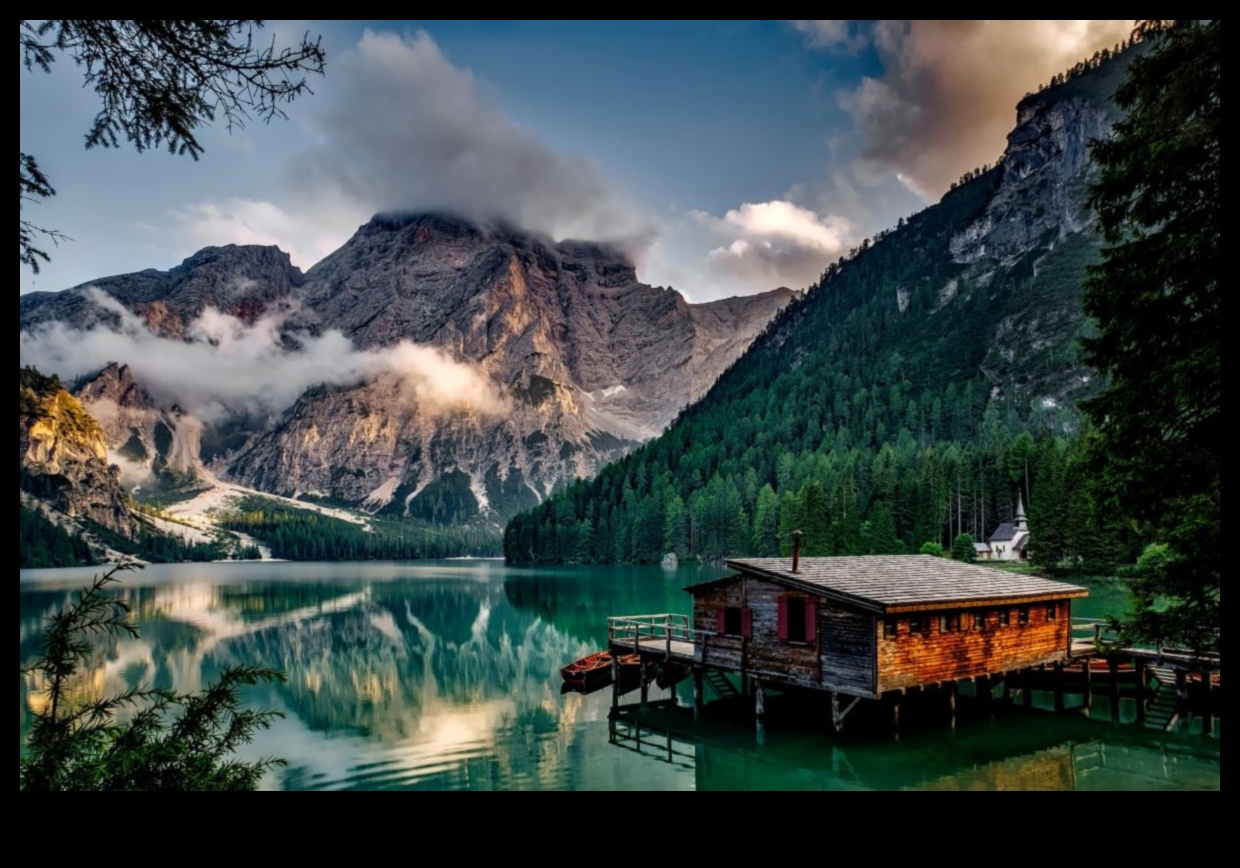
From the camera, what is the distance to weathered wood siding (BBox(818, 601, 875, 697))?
23.0m

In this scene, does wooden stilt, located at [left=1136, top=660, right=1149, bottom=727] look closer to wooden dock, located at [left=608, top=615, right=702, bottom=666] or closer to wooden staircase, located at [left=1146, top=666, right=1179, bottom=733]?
wooden staircase, located at [left=1146, top=666, right=1179, bottom=733]

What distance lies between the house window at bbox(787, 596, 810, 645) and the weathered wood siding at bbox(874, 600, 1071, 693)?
290 centimetres

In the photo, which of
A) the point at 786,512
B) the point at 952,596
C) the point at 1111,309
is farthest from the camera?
the point at 786,512

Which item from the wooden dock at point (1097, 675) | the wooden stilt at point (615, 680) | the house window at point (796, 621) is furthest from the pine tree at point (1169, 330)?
the wooden stilt at point (615, 680)

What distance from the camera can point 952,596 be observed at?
79.2ft

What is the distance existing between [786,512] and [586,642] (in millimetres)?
68587

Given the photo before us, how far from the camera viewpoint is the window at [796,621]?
25156 mm

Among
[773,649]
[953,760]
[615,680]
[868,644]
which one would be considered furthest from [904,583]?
[615,680]

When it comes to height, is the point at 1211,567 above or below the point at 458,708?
above

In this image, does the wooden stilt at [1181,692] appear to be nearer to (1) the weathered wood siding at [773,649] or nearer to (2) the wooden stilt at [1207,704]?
(2) the wooden stilt at [1207,704]

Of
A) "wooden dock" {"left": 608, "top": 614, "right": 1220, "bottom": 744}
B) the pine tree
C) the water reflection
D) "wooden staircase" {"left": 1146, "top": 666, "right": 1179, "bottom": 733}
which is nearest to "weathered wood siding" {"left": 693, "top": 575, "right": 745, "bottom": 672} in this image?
"wooden dock" {"left": 608, "top": 614, "right": 1220, "bottom": 744}
